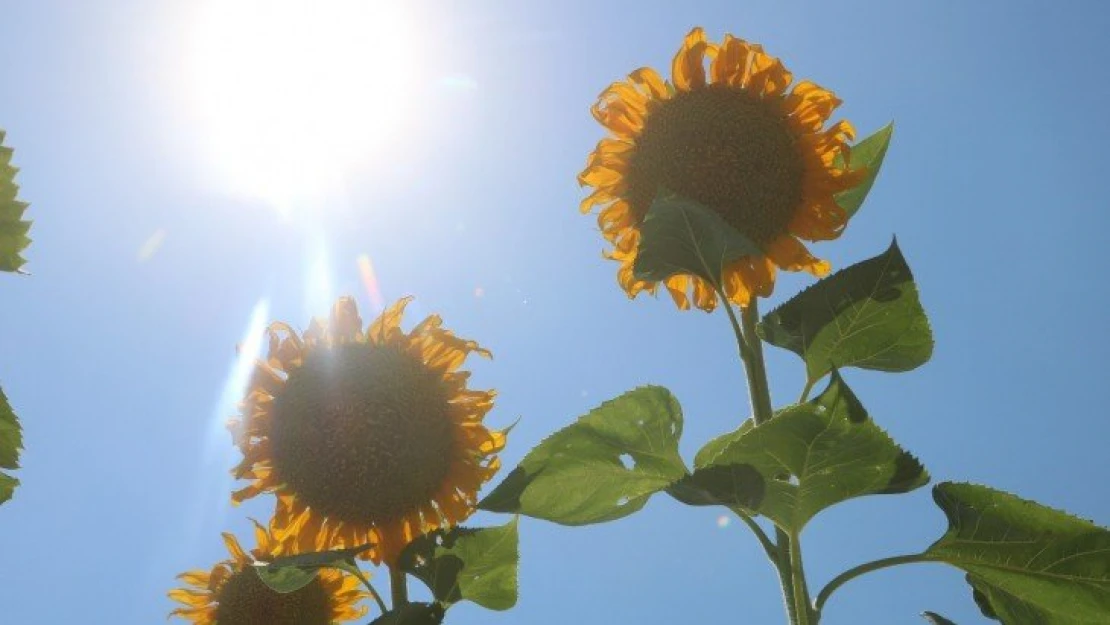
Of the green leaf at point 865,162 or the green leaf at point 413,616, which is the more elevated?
the green leaf at point 865,162

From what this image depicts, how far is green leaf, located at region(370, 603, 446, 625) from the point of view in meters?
2.62

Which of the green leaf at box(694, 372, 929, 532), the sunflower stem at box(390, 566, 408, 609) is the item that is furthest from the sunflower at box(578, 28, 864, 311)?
the sunflower stem at box(390, 566, 408, 609)

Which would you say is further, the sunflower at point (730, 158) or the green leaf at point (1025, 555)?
the sunflower at point (730, 158)

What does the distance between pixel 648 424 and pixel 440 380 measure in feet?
4.68

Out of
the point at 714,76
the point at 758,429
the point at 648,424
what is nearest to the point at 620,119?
the point at 714,76

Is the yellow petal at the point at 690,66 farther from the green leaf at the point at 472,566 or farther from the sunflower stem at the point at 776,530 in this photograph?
the green leaf at the point at 472,566

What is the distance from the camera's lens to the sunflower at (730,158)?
10.9ft

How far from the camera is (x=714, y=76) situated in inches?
147

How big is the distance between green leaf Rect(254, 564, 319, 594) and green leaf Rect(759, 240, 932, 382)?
5.07ft

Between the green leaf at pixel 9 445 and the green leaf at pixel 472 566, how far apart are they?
1154 millimetres

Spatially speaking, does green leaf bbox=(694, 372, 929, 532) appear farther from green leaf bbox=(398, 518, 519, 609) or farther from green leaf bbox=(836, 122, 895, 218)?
green leaf bbox=(836, 122, 895, 218)

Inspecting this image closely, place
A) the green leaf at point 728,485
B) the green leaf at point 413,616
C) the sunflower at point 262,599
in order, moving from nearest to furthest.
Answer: the green leaf at point 728,485
the green leaf at point 413,616
the sunflower at point 262,599

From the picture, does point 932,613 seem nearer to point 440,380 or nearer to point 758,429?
point 758,429

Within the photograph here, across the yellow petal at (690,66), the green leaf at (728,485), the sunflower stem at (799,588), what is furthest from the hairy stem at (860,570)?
the yellow petal at (690,66)
